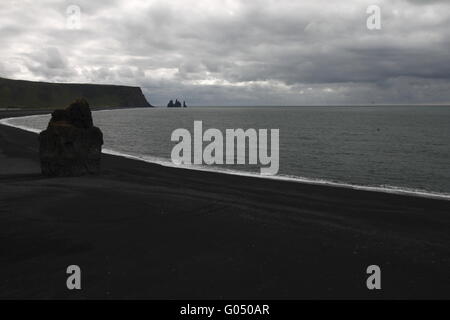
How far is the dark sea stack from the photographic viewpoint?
2580cm

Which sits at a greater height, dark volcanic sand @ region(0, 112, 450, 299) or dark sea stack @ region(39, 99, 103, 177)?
dark sea stack @ region(39, 99, 103, 177)

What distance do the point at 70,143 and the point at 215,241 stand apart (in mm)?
16573

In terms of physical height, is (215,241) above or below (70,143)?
→ below

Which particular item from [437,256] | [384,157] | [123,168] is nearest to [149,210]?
[437,256]

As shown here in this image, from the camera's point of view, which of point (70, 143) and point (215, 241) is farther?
point (70, 143)

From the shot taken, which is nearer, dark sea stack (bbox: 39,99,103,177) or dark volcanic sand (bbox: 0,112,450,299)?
dark volcanic sand (bbox: 0,112,450,299)

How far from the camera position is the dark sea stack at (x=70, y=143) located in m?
25.8

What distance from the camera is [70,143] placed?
26.1m

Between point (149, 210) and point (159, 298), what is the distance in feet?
28.6

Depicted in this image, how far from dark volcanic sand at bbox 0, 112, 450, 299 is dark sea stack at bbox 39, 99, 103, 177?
219cm

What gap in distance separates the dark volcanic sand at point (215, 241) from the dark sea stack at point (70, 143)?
7.19 ft

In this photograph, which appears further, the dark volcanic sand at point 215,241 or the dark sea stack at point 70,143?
the dark sea stack at point 70,143
